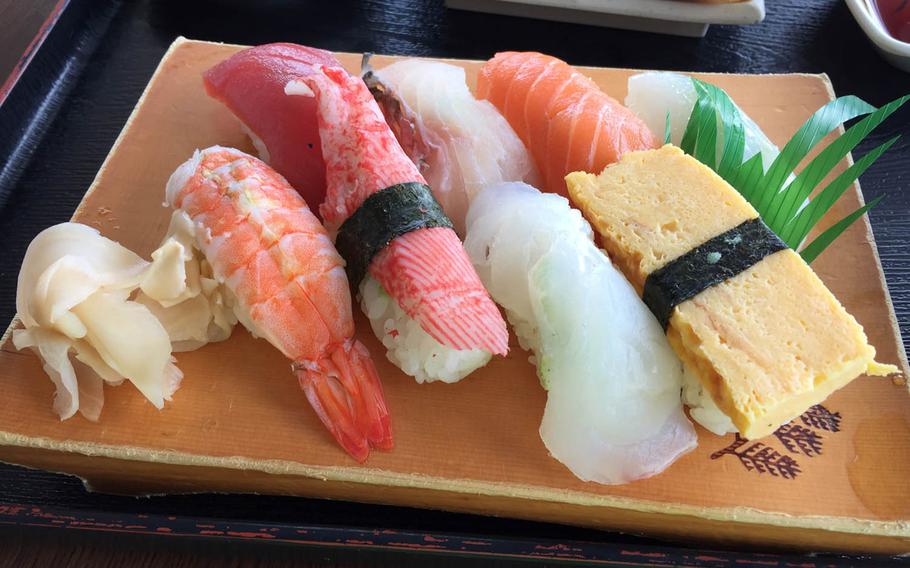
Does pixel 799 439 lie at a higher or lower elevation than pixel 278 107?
lower

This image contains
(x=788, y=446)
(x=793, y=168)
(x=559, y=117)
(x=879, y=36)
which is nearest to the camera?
(x=788, y=446)

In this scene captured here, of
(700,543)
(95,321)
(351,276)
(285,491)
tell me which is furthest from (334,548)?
(700,543)

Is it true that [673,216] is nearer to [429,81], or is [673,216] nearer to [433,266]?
[433,266]

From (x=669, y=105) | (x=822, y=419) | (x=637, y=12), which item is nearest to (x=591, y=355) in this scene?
(x=822, y=419)

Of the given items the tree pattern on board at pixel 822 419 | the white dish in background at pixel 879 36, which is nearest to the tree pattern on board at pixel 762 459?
the tree pattern on board at pixel 822 419

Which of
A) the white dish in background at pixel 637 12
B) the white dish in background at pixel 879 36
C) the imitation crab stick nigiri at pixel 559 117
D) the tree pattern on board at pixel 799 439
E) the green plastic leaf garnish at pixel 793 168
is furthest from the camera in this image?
the white dish in background at pixel 637 12

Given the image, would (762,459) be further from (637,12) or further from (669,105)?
(637,12)

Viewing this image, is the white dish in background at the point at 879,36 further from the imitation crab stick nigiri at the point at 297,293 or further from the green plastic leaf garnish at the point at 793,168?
the imitation crab stick nigiri at the point at 297,293
